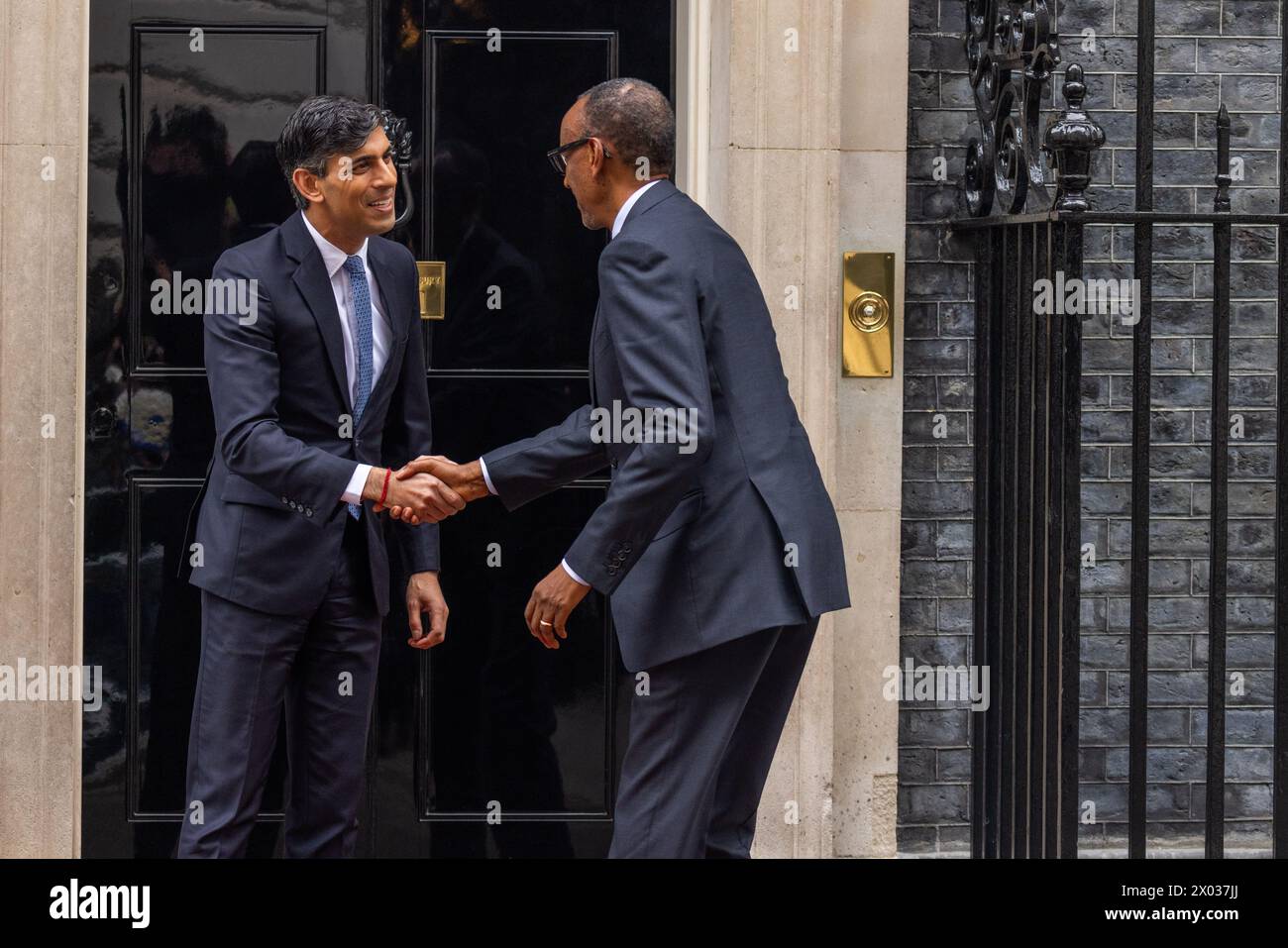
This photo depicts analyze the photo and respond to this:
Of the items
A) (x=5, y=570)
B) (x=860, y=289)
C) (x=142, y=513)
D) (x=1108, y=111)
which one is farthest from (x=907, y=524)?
(x=5, y=570)

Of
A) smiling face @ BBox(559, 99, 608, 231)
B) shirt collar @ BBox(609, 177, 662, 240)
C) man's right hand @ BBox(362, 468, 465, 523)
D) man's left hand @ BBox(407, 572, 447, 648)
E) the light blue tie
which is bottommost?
man's left hand @ BBox(407, 572, 447, 648)

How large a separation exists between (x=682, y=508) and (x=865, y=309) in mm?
1691

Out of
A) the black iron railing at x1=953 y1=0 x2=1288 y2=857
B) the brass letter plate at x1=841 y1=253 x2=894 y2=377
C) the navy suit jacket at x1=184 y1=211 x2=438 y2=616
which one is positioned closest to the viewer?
the navy suit jacket at x1=184 y1=211 x2=438 y2=616

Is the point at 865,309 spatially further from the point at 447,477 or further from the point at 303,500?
the point at 303,500

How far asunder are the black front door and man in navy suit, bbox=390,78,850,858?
4.94 ft

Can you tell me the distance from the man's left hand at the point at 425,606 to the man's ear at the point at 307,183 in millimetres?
1042

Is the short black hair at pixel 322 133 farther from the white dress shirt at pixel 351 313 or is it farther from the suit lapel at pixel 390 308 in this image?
the suit lapel at pixel 390 308

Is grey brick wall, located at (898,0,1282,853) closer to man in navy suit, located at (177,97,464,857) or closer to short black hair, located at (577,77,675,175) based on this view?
short black hair, located at (577,77,675,175)

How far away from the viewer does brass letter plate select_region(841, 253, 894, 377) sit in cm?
504

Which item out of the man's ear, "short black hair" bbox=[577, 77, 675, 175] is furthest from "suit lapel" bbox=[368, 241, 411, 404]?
"short black hair" bbox=[577, 77, 675, 175]

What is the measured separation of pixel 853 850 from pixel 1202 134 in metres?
2.65

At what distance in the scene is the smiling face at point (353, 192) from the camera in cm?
395

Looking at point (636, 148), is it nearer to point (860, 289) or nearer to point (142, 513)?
point (860, 289)

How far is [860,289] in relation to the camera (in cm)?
505
